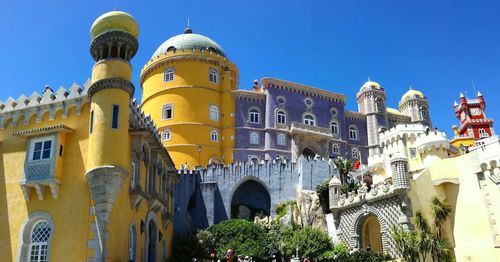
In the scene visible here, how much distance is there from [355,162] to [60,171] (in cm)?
3862

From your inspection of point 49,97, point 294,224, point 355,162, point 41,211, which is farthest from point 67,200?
point 355,162

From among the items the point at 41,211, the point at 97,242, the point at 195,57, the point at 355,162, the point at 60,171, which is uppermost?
the point at 195,57

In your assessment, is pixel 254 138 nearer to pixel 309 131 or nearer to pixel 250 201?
pixel 309 131

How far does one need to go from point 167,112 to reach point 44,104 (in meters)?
26.7

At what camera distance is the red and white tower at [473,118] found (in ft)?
229

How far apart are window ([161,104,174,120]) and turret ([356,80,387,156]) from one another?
2341 cm

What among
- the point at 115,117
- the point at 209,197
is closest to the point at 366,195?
the point at 209,197

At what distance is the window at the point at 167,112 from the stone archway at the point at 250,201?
12.5 metres

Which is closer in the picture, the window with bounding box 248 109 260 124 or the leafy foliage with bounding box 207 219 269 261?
the leafy foliage with bounding box 207 219 269 261

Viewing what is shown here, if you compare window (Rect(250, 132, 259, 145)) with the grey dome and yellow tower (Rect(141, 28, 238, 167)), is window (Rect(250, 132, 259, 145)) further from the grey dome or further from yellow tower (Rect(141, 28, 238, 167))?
the grey dome

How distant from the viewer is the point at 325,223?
115 ft

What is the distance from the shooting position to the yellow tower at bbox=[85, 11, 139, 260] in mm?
18906

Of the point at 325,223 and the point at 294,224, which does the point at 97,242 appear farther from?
the point at 325,223

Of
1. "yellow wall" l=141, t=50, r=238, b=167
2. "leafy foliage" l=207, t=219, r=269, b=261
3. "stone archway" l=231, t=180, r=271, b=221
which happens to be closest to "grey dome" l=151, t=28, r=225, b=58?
"yellow wall" l=141, t=50, r=238, b=167
